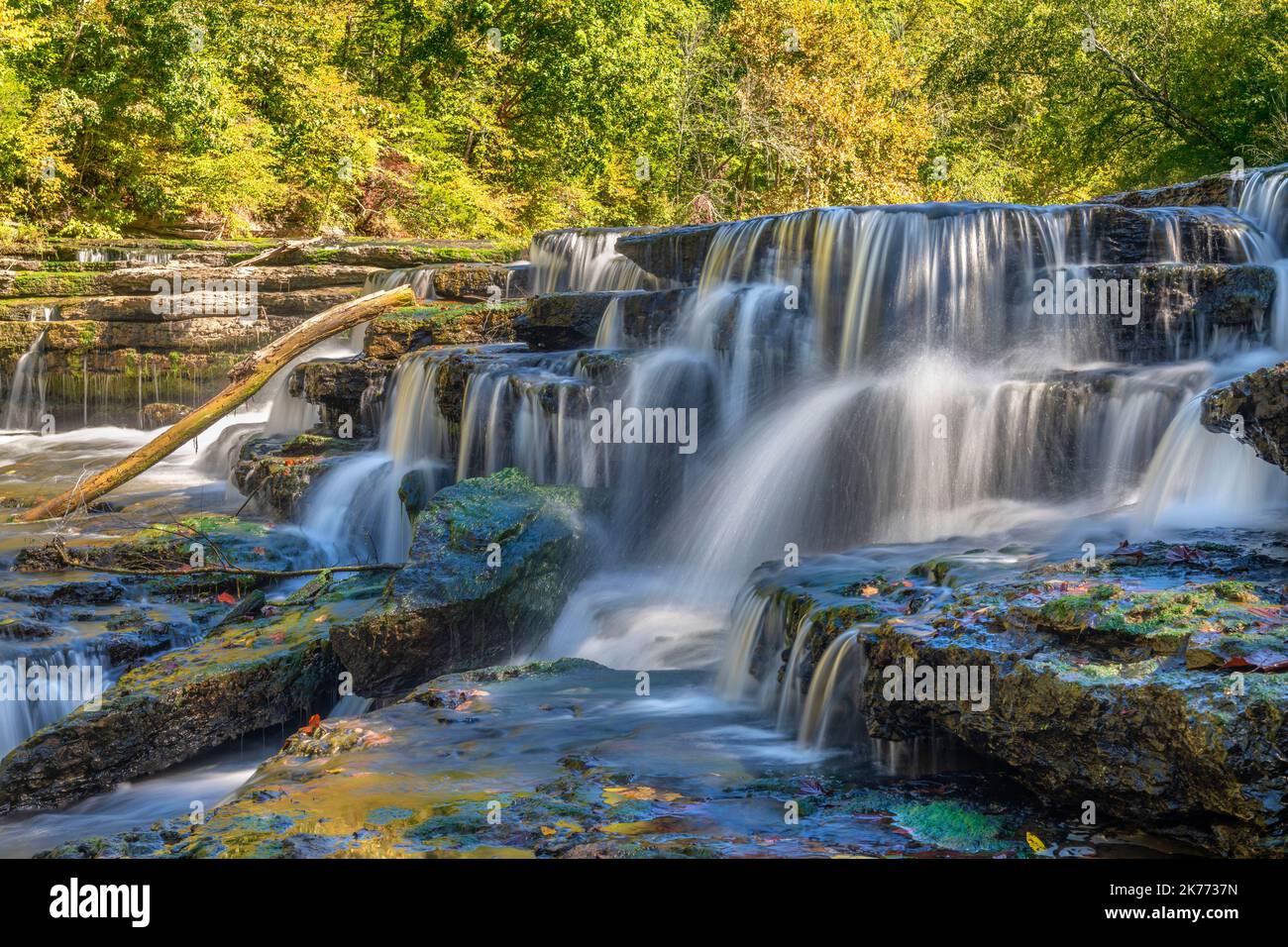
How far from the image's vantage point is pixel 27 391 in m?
18.0

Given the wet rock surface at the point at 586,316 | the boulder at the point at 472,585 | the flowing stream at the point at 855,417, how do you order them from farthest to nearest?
the wet rock surface at the point at 586,316 → the flowing stream at the point at 855,417 → the boulder at the point at 472,585

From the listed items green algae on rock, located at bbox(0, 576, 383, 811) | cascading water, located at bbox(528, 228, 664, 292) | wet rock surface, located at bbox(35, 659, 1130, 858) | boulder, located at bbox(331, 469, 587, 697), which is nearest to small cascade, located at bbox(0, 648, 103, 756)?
green algae on rock, located at bbox(0, 576, 383, 811)

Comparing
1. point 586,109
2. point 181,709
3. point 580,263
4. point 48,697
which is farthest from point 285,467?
point 586,109

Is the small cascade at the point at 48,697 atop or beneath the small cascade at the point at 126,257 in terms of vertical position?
beneath

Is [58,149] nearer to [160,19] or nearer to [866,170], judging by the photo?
[160,19]

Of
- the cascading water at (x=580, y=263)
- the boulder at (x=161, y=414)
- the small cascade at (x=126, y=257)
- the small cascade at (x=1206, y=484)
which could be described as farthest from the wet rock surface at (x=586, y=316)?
the small cascade at (x=126, y=257)

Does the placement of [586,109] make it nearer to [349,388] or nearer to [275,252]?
[275,252]

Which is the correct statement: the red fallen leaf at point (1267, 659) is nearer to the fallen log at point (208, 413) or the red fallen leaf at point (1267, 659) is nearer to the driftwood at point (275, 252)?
the fallen log at point (208, 413)

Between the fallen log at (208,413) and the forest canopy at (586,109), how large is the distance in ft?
33.6

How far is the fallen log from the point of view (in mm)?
11586

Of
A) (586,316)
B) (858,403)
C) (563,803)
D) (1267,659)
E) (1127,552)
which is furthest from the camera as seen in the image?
(586,316)

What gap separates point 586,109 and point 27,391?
1602 cm

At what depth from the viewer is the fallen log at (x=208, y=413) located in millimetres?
11586

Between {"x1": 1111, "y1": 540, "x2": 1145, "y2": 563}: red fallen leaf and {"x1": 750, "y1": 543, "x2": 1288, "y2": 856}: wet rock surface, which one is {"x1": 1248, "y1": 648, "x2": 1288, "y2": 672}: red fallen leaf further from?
{"x1": 1111, "y1": 540, "x2": 1145, "y2": 563}: red fallen leaf
